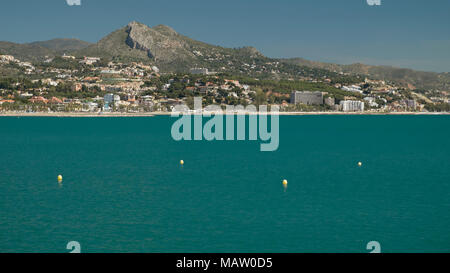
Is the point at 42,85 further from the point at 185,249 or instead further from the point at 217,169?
the point at 185,249

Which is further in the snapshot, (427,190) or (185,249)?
(427,190)

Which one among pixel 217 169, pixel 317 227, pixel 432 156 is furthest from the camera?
pixel 432 156

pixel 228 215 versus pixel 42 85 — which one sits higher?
pixel 42 85

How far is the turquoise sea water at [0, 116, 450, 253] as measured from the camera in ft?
65.8

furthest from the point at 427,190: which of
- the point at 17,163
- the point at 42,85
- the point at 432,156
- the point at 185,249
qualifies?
the point at 42,85

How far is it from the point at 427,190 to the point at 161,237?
19.9 m

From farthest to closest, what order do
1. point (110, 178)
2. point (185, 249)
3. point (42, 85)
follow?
1. point (42, 85)
2. point (110, 178)
3. point (185, 249)

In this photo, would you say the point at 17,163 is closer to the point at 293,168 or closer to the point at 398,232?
the point at 293,168

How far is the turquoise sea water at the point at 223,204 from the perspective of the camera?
65.8 ft

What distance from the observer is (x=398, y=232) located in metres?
21.4

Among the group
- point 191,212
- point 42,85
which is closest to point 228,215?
point 191,212

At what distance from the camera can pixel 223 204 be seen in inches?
1057

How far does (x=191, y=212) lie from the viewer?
24.9 m

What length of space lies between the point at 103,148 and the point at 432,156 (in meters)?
39.7
